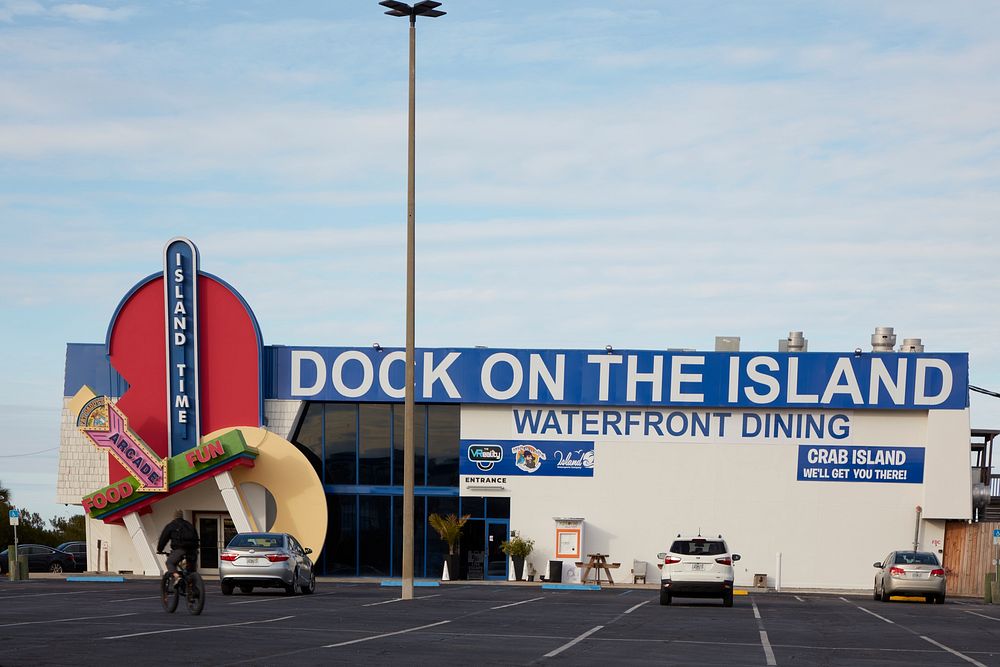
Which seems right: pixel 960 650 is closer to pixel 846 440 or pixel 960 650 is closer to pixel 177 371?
pixel 846 440

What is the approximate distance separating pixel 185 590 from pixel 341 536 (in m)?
25.2

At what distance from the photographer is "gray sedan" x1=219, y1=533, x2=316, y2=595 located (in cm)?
2933

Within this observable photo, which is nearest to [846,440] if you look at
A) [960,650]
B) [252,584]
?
[252,584]

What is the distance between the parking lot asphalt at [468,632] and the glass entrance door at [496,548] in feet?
47.8

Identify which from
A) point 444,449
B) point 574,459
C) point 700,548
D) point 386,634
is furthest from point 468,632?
point 444,449

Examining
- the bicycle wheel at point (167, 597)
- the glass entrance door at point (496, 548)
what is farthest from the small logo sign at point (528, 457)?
the bicycle wheel at point (167, 597)

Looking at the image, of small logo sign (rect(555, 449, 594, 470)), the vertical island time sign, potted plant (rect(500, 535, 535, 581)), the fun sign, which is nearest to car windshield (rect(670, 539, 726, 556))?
potted plant (rect(500, 535, 535, 581))

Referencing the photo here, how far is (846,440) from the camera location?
149 ft

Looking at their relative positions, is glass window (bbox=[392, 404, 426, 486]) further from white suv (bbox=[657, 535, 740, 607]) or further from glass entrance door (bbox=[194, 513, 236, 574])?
white suv (bbox=[657, 535, 740, 607])

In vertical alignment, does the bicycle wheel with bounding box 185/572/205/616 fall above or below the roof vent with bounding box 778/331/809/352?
below

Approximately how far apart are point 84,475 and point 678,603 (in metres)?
25.0

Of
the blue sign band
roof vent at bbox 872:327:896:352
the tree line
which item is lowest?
the tree line

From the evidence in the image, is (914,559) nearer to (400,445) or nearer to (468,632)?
(400,445)

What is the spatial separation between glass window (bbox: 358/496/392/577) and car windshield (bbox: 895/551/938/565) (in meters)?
19.1
